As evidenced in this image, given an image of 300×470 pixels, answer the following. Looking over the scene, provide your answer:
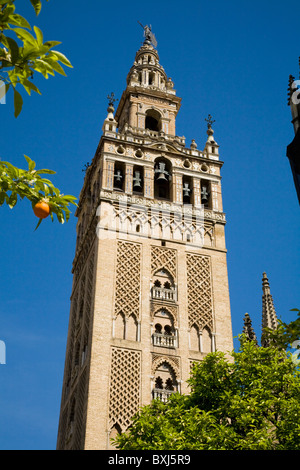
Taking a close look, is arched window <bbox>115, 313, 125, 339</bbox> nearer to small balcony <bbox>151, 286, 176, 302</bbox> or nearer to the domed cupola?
small balcony <bbox>151, 286, 176, 302</bbox>

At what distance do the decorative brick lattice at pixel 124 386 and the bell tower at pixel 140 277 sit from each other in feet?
0.13

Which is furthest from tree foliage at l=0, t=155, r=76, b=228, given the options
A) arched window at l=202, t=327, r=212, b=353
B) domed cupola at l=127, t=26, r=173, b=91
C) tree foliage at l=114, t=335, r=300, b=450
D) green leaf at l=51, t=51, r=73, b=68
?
domed cupola at l=127, t=26, r=173, b=91

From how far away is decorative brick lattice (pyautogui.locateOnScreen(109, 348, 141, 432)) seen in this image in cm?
2459

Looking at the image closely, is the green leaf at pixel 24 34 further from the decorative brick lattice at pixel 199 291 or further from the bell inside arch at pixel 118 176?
the bell inside arch at pixel 118 176

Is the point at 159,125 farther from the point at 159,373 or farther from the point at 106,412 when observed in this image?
the point at 106,412

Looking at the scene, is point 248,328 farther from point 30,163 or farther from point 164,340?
point 30,163

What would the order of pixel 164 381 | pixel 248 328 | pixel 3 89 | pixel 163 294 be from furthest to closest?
pixel 248 328, pixel 163 294, pixel 164 381, pixel 3 89

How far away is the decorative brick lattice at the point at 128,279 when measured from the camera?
91.2 ft

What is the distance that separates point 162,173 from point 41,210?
92.4 ft

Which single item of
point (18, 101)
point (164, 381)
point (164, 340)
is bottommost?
point (18, 101)

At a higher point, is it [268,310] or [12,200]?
[268,310]

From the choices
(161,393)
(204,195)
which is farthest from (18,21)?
(204,195)

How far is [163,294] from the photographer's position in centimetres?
2886

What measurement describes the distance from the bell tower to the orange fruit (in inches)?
783
